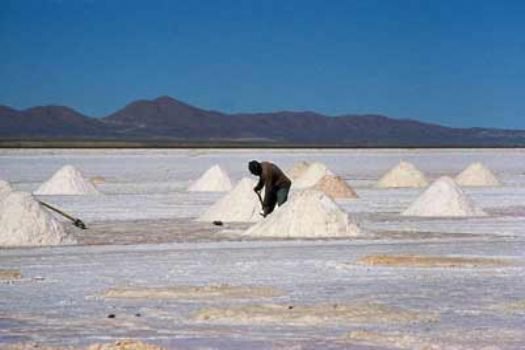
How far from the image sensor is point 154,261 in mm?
12359

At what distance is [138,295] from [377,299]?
1.76 m

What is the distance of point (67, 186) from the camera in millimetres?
26141

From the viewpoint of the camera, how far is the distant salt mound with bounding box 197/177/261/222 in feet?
59.1

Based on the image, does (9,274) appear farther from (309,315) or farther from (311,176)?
(311,176)

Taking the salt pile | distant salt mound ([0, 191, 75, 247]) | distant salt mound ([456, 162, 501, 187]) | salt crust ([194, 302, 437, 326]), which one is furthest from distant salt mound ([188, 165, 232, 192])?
salt crust ([194, 302, 437, 326])

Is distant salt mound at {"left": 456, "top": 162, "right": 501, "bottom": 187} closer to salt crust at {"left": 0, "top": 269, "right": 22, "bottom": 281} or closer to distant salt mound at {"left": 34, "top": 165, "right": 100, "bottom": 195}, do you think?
distant salt mound at {"left": 34, "top": 165, "right": 100, "bottom": 195}

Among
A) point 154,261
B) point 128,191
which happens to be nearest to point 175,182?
point 128,191

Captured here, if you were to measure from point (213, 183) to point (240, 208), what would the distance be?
35.1ft

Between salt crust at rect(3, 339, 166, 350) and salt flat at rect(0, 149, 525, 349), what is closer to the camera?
salt crust at rect(3, 339, 166, 350)

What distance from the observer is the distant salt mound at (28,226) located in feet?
46.5

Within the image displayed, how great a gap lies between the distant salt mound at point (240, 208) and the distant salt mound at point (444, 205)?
111 inches

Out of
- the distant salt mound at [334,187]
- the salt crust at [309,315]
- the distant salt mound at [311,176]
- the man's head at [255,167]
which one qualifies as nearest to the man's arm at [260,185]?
the man's head at [255,167]

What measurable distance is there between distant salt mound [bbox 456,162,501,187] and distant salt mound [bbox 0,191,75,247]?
759 inches

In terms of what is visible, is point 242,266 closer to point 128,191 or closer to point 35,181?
point 128,191
